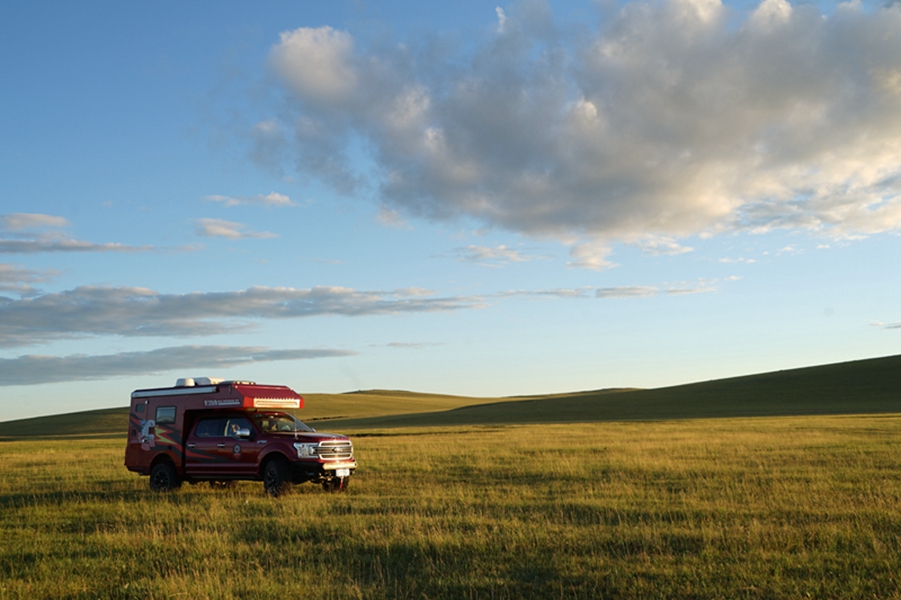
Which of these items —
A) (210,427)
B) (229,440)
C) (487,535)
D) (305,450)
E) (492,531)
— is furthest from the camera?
(210,427)

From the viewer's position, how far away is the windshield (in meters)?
19.1

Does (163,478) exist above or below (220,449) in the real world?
below

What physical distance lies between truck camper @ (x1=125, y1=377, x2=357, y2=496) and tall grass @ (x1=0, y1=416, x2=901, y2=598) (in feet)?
2.03

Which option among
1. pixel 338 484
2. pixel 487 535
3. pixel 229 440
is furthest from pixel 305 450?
pixel 487 535

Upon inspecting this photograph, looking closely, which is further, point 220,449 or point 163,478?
point 163,478

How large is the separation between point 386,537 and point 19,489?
14.4 metres

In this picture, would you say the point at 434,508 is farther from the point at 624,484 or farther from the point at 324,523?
the point at 624,484

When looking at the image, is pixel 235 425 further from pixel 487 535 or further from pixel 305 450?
pixel 487 535

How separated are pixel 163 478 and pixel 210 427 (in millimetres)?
2007

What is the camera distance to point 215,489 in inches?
791

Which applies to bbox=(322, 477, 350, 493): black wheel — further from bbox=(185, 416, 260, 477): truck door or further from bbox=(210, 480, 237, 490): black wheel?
bbox=(210, 480, 237, 490): black wheel

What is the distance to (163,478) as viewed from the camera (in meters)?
19.8


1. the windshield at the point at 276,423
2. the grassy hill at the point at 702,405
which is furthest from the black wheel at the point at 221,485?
the grassy hill at the point at 702,405

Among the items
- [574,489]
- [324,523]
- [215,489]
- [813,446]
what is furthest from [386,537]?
[813,446]
